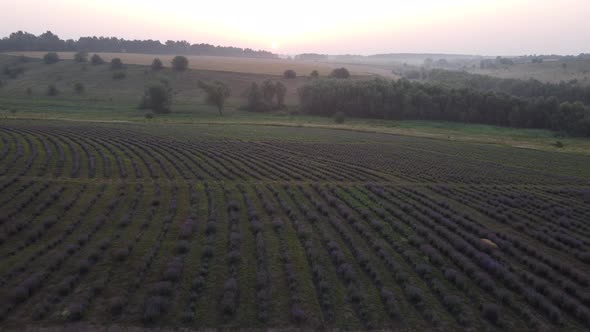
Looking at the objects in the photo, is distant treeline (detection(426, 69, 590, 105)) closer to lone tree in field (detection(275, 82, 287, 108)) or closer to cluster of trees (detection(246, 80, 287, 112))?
lone tree in field (detection(275, 82, 287, 108))

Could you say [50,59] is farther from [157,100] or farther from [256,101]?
[256,101]

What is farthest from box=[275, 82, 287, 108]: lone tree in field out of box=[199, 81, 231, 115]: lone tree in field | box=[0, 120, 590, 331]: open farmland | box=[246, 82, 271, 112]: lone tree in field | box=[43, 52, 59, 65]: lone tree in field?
box=[43, 52, 59, 65]: lone tree in field

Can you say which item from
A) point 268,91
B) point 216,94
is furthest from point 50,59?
point 268,91

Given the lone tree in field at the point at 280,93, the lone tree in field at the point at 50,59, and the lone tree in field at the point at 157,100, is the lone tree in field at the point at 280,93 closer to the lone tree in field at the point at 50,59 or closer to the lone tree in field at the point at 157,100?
the lone tree in field at the point at 157,100

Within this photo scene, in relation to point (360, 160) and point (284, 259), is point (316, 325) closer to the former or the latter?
point (284, 259)

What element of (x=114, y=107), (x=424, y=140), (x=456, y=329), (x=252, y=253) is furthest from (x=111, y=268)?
(x=114, y=107)
